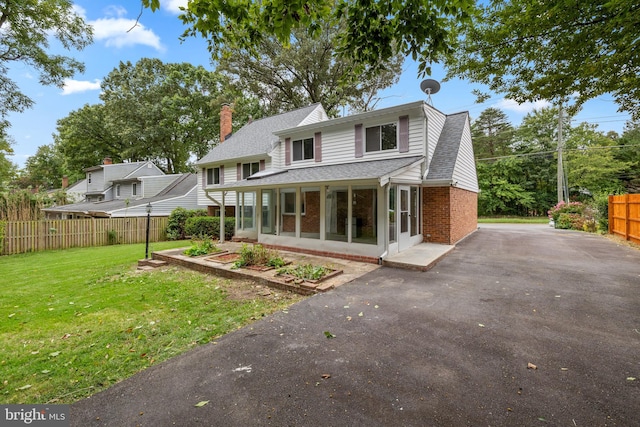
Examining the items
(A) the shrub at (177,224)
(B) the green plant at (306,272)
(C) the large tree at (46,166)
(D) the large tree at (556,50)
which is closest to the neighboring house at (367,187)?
(B) the green plant at (306,272)

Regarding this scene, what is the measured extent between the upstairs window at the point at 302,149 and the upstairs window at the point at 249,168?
3132 millimetres

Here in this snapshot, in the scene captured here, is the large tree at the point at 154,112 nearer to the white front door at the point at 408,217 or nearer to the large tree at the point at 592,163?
the white front door at the point at 408,217

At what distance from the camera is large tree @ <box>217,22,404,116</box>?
20406 mm

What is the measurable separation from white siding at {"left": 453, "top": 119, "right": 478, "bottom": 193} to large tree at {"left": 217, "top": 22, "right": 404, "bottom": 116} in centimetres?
994

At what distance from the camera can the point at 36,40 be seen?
41.2 feet

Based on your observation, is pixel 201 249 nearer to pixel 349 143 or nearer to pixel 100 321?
pixel 100 321

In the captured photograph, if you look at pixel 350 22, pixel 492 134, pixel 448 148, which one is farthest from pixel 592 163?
pixel 350 22

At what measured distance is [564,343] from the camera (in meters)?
3.36

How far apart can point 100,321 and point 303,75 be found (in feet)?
70.7

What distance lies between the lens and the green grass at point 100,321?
287 cm

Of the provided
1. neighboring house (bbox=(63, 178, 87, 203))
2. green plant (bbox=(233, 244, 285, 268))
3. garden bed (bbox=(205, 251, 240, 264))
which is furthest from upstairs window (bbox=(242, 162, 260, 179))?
neighboring house (bbox=(63, 178, 87, 203))

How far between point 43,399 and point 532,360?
4.83 metres

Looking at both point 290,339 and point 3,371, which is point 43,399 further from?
point 290,339

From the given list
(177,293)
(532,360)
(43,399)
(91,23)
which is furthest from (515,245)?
(91,23)
